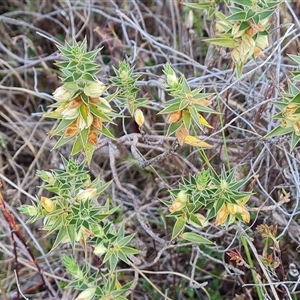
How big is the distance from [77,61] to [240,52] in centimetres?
40

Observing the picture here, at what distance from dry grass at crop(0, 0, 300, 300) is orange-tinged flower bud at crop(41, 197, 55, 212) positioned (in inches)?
13.2

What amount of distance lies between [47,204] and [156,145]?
407mm

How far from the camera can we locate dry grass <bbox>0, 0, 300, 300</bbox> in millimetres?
1549

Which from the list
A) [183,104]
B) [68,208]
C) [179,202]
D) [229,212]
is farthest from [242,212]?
[68,208]

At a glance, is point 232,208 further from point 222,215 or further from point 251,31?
point 251,31

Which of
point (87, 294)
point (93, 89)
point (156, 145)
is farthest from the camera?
point (156, 145)

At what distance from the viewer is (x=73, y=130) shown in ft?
3.78

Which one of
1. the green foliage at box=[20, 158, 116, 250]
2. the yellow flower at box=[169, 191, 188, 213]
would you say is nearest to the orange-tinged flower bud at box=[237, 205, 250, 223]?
the yellow flower at box=[169, 191, 188, 213]

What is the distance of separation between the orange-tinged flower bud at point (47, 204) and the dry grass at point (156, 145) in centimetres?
34

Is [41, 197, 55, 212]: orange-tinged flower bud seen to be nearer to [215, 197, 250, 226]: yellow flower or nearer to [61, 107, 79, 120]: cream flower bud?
[61, 107, 79, 120]: cream flower bud

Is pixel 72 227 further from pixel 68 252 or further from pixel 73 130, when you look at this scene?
pixel 68 252

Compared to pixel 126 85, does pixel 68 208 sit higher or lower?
lower

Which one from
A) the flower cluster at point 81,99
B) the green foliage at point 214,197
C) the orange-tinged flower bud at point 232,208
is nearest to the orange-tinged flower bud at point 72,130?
the flower cluster at point 81,99

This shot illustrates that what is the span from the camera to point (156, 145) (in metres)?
1.47
